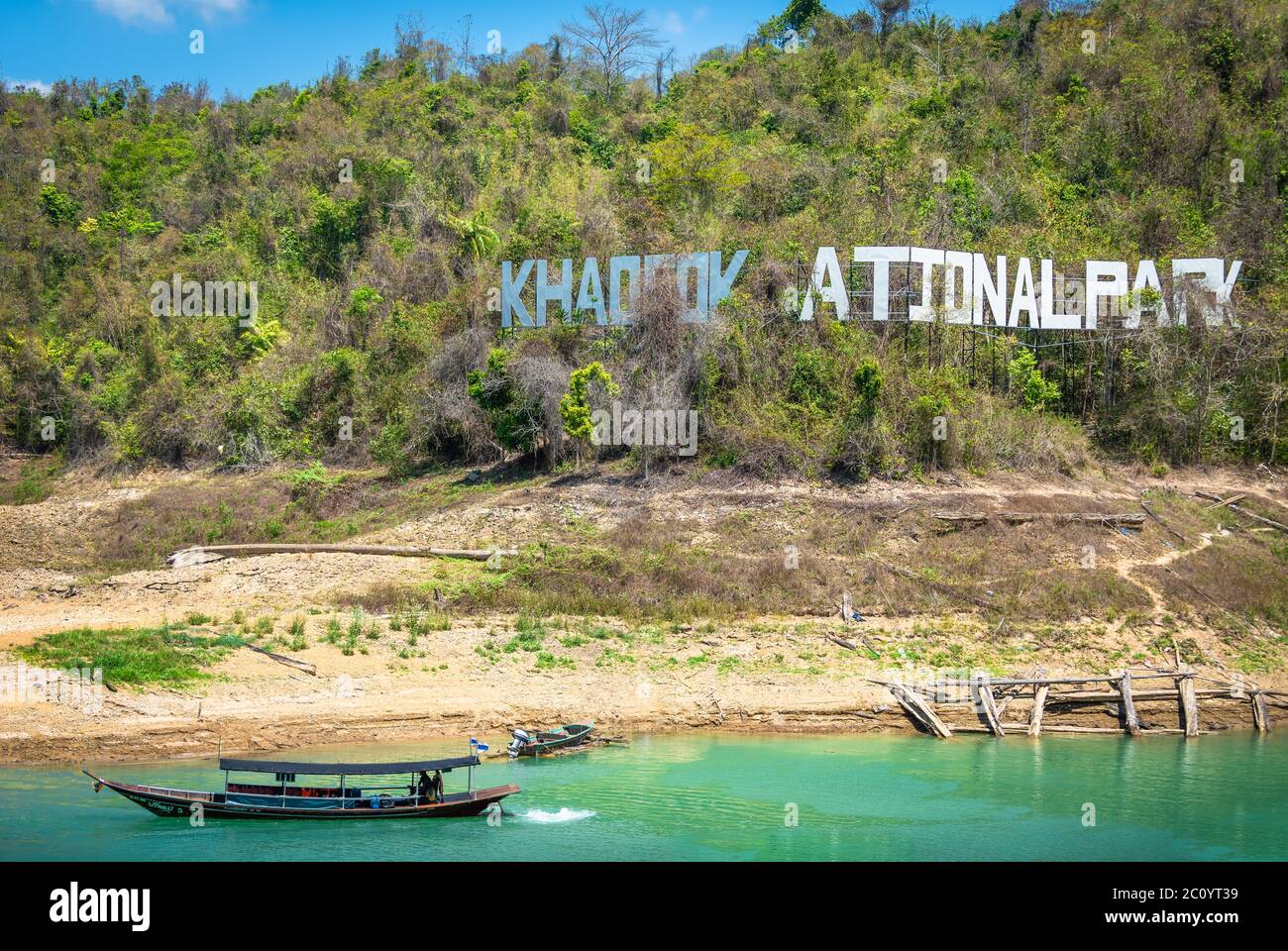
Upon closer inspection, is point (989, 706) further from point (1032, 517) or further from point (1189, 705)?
point (1032, 517)

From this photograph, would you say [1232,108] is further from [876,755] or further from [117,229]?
[117,229]

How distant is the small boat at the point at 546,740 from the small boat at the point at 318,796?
276 centimetres

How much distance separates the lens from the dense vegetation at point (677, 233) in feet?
113

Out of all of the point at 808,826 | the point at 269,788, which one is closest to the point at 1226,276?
the point at 808,826

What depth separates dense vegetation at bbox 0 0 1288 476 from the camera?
34.5m

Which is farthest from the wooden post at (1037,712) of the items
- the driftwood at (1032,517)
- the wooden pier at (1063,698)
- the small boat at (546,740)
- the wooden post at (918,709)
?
the small boat at (546,740)

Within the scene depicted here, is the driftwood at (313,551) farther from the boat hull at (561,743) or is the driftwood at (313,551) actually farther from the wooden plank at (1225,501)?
the wooden plank at (1225,501)

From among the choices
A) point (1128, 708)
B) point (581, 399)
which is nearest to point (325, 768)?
point (1128, 708)

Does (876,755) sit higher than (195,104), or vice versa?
(195,104)

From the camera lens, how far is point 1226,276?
36406 millimetres

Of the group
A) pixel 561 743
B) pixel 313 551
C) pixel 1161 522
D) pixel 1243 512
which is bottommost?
pixel 561 743

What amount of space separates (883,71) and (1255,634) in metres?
37.8

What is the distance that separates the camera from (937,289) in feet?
114

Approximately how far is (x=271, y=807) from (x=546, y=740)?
515cm
